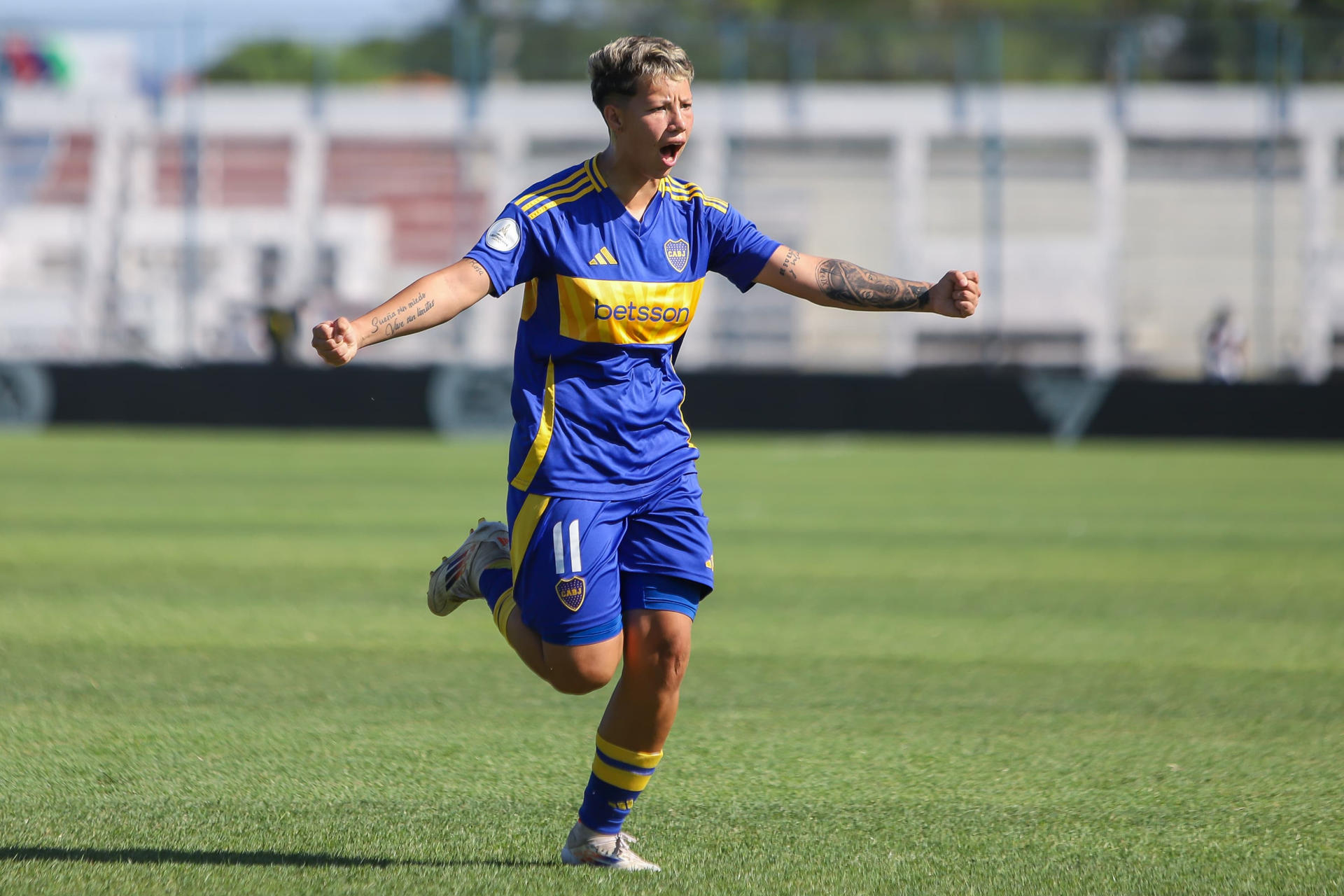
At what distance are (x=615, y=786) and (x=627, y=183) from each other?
167 centimetres

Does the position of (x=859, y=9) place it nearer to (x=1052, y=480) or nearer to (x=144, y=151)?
(x=144, y=151)

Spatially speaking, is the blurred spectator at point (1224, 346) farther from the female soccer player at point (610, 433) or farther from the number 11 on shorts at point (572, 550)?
the number 11 on shorts at point (572, 550)

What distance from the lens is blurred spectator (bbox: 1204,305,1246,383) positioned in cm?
2519

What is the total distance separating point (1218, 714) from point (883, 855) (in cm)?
251

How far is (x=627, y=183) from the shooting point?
14.4 ft

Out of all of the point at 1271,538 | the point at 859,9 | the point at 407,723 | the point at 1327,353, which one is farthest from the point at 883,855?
the point at 859,9

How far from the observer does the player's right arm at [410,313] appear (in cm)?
380

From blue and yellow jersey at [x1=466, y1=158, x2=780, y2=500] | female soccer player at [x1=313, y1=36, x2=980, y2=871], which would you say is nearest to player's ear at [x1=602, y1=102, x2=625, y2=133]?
female soccer player at [x1=313, y1=36, x2=980, y2=871]

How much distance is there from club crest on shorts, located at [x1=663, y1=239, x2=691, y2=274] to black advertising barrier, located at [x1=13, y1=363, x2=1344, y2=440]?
704 inches

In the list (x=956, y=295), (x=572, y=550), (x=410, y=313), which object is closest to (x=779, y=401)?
(x=956, y=295)

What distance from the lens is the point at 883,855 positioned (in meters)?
4.48

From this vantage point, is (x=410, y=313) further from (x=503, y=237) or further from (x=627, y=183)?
(x=627, y=183)

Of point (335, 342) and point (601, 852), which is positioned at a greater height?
point (335, 342)

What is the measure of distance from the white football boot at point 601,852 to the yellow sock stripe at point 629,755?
8.3 inches
